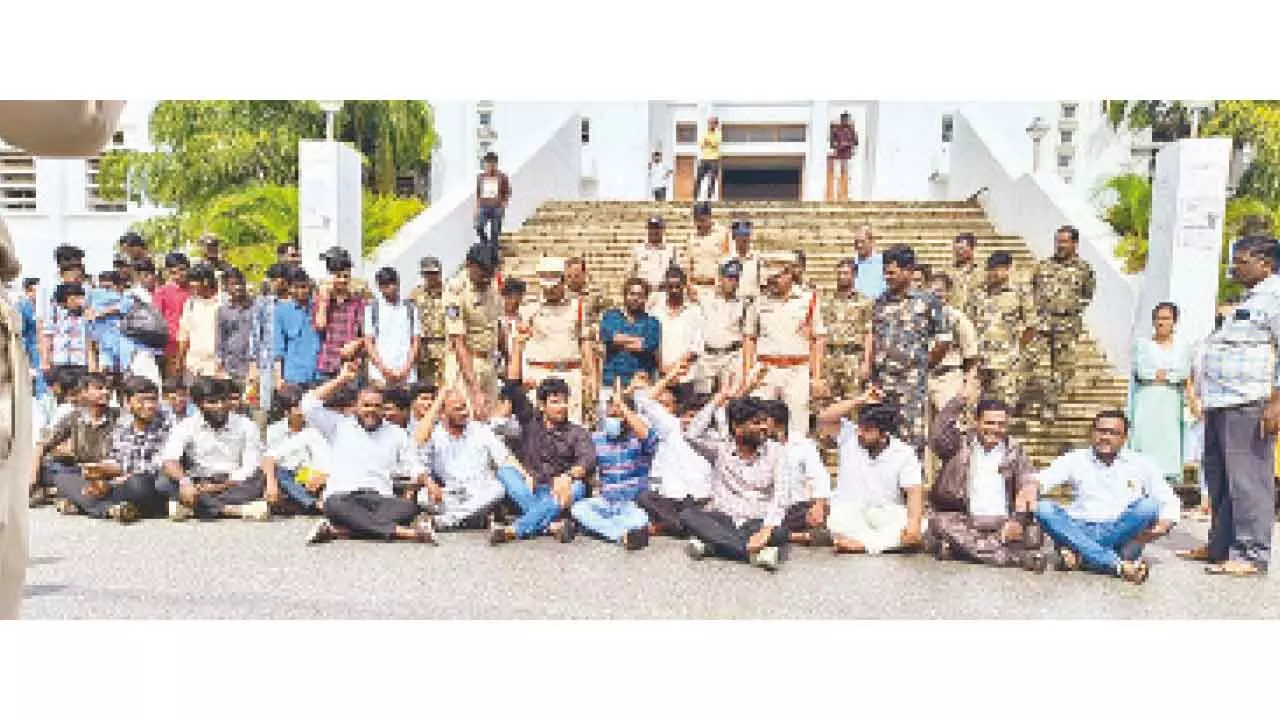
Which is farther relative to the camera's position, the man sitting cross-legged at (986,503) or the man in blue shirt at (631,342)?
the man in blue shirt at (631,342)

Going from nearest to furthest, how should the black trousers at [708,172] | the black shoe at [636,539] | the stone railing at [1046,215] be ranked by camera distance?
the black shoe at [636,539]
the stone railing at [1046,215]
the black trousers at [708,172]

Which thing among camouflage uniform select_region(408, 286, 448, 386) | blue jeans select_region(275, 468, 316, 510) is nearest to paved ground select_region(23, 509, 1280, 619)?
blue jeans select_region(275, 468, 316, 510)

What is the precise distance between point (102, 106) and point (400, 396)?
4100 millimetres

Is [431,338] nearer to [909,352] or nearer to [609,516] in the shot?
[609,516]

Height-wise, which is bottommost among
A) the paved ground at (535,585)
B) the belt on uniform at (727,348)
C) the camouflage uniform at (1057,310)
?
the paved ground at (535,585)

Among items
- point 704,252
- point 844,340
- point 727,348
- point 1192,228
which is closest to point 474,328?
point 727,348

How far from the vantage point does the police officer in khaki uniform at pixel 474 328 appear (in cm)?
649

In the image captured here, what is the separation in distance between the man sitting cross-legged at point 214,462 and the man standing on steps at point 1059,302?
190 inches

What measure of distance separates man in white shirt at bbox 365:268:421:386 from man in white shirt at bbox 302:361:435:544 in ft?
3.34

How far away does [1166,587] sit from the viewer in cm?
459

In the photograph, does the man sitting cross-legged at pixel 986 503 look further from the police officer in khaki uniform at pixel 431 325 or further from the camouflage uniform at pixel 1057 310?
the police officer in khaki uniform at pixel 431 325

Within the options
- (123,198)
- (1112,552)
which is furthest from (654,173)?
(1112,552)

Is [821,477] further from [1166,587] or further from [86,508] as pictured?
[86,508]

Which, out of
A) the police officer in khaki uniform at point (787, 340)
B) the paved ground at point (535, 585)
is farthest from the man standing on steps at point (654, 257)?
the paved ground at point (535, 585)
